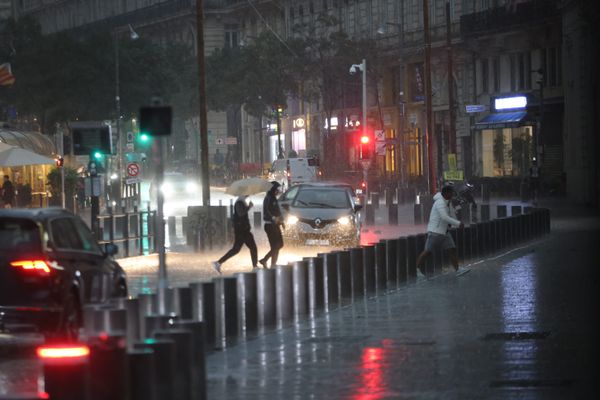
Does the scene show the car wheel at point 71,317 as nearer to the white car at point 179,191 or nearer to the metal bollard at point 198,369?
the metal bollard at point 198,369

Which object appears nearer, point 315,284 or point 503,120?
point 315,284

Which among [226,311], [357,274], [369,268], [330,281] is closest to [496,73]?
[369,268]

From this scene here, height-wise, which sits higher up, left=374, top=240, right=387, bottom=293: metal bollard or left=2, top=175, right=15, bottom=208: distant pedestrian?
left=2, top=175, right=15, bottom=208: distant pedestrian

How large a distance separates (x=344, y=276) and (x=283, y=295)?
9.60 feet

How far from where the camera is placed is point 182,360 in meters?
12.2

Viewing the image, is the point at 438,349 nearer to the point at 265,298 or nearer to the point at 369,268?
the point at 265,298

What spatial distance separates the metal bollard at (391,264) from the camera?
25.4 m

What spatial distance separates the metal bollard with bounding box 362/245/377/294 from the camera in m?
24.2

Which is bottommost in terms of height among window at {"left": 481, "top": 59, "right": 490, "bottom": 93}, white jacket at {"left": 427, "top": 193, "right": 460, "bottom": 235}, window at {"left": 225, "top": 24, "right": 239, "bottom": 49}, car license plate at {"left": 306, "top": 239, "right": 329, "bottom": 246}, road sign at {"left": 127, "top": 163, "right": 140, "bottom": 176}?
car license plate at {"left": 306, "top": 239, "right": 329, "bottom": 246}

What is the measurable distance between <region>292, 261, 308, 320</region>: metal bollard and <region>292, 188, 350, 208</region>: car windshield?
46.9 feet

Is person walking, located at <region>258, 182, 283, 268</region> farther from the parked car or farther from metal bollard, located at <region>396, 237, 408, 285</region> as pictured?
the parked car

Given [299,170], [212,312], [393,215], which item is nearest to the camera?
[212,312]

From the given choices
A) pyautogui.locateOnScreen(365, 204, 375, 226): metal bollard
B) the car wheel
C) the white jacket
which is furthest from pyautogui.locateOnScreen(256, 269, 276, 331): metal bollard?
pyautogui.locateOnScreen(365, 204, 375, 226): metal bollard

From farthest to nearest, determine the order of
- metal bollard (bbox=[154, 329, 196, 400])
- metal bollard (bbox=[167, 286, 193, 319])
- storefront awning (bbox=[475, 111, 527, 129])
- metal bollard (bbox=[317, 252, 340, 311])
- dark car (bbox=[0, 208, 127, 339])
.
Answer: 1. storefront awning (bbox=[475, 111, 527, 129])
2. metal bollard (bbox=[317, 252, 340, 311])
3. metal bollard (bbox=[167, 286, 193, 319])
4. dark car (bbox=[0, 208, 127, 339])
5. metal bollard (bbox=[154, 329, 196, 400])
